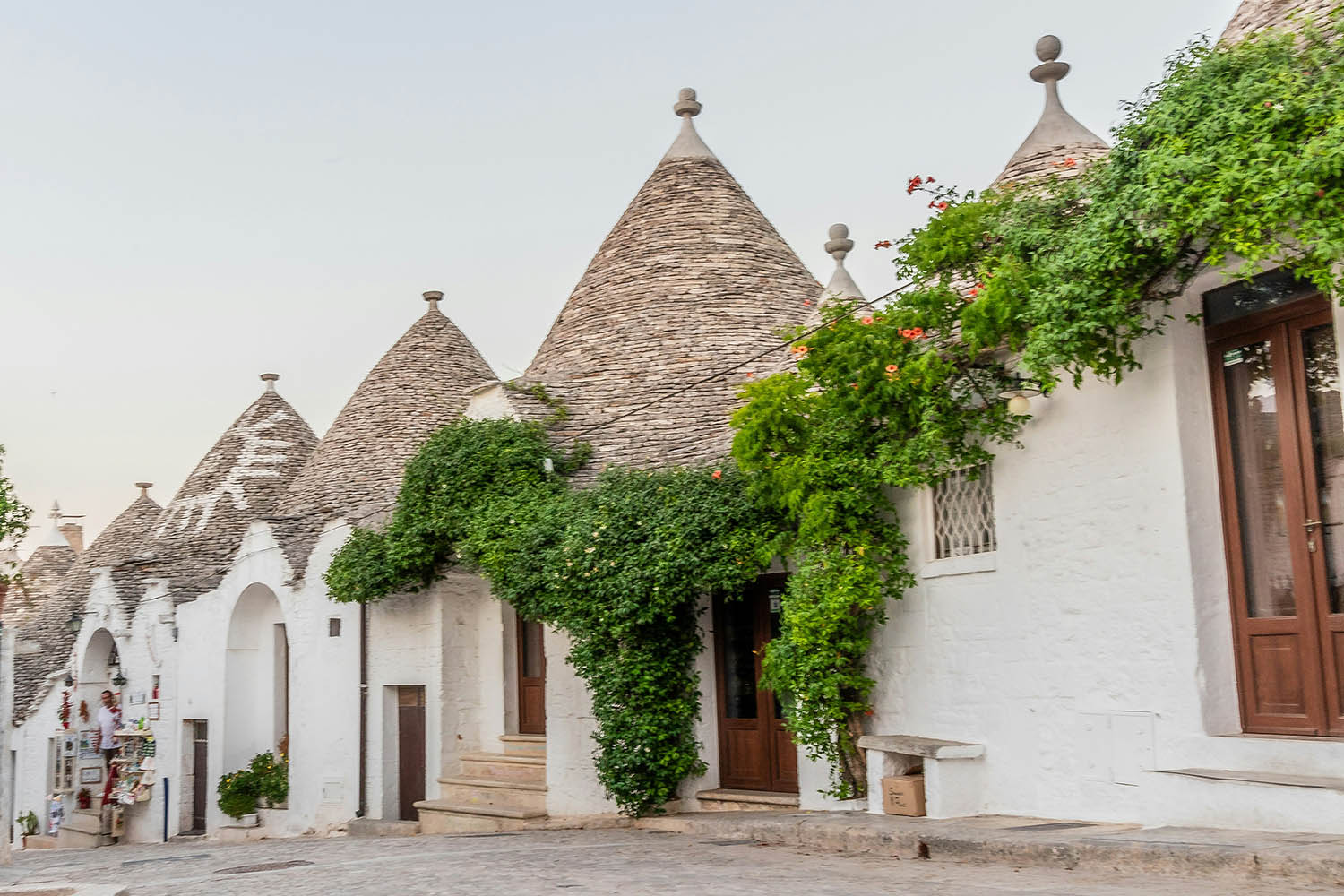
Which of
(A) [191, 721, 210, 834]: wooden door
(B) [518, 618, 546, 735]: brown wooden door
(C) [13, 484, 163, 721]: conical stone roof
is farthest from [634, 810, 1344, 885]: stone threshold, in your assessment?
(C) [13, 484, 163, 721]: conical stone roof

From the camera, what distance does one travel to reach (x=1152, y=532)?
856 centimetres

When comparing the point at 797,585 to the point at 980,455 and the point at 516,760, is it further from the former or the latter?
the point at 516,760

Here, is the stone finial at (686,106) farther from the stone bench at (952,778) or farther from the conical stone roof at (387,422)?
the stone bench at (952,778)

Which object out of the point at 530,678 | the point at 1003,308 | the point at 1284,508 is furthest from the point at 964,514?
the point at 530,678

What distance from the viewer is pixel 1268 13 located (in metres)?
8.27

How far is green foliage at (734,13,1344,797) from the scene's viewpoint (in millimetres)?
7066

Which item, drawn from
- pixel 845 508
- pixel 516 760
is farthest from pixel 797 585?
pixel 516 760

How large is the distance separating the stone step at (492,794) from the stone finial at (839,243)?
697 centimetres

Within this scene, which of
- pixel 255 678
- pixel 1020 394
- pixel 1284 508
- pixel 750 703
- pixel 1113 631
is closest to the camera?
pixel 1284 508

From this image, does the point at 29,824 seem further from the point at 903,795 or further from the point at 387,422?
the point at 903,795

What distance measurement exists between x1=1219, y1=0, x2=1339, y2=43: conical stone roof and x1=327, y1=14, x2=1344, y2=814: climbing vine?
26 centimetres

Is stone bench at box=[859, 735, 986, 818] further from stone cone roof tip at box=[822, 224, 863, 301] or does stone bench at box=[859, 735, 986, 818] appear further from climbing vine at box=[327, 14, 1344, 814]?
stone cone roof tip at box=[822, 224, 863, 301]

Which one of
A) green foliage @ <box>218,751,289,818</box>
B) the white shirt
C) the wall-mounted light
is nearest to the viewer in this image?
the wall-mounted light

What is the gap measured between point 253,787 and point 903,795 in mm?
13098
